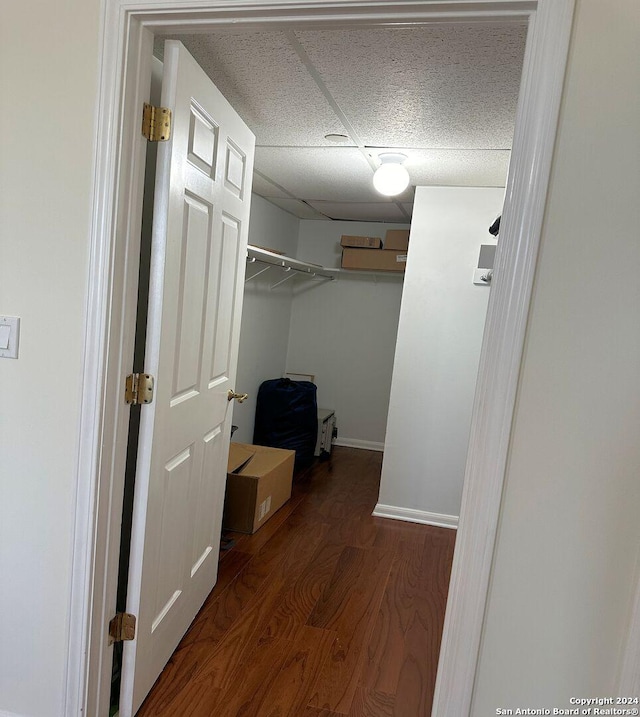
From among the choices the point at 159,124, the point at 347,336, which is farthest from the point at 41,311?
the point at 347,336

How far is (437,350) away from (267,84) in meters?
1.92

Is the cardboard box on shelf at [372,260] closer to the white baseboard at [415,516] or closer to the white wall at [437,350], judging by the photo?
the white wall at [437,350]

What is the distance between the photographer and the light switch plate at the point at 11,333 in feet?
4.56

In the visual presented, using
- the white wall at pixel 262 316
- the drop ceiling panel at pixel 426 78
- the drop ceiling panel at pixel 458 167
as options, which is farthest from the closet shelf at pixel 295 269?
the drop ceiling panel at pixel 426 78

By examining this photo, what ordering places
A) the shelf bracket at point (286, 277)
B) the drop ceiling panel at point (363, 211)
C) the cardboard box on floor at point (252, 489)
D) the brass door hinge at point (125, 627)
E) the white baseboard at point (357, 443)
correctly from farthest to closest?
the white baseboard at point (357, 443), the shelf bracket at point (286, 277), the drop ceiling panel at point (363, 211), the cardboard box on floor at point (252, 489), the brass door hinge at point (125, 627)

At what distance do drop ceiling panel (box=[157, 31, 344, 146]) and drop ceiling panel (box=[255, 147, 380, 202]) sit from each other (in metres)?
0.17

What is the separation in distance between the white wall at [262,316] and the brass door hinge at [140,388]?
7.74 feet

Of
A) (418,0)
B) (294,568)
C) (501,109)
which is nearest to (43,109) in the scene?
(418,0)

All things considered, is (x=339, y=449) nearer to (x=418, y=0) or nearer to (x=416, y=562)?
(x=416, y=562)

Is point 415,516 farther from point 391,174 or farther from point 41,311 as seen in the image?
point 41,311

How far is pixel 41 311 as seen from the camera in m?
1.38

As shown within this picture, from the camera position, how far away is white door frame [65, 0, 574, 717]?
42.6 inches

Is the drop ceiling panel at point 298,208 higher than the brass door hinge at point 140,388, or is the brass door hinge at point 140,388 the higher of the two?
the drop ceiling panel at point 298,208

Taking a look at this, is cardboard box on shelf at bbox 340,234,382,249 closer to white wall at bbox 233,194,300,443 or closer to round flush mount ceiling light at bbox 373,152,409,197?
white wall at bbox 233,194,300,443
